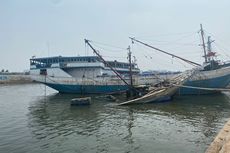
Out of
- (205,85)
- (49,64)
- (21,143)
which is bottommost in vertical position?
(21,143)

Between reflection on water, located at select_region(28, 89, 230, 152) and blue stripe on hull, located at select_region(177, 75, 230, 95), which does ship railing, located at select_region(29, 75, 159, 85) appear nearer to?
blue stripe on hull, located at select_region(177, 75, 230, 95)

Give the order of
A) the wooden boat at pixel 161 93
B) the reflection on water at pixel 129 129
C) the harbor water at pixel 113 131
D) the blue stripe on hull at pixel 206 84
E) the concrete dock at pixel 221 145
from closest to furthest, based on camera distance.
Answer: the concrete dock at pixel 221 145 → the harbor water at pixel 113 131 → the reflection on water at pixel 129 129 → the wooden boat at pixel 161 93 → the blue stripe on hull at pixel 206 84

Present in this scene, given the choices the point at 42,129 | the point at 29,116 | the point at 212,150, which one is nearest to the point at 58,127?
the point at 42,129

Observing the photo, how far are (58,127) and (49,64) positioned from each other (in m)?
46.8

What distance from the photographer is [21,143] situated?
56.7 ft

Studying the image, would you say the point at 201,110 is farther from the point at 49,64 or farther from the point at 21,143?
the point at 49,64

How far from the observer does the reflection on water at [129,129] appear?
16.3 meters

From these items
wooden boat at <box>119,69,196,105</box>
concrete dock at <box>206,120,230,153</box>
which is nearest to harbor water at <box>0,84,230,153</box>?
concrete dock at <box>206,120,230,153</box>

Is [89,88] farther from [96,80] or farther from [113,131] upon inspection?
[113,131]

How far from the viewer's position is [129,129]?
68.6ft

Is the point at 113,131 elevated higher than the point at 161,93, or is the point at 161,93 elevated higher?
the point at 161,93

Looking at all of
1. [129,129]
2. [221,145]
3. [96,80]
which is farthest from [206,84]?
[221,145]

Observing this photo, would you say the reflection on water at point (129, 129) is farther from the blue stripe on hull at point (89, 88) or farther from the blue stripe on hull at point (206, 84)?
the blue stripe on hull at point (89, 88)

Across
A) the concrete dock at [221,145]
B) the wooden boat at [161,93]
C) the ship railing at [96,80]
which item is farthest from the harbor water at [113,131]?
the ship railing at [96,80]
